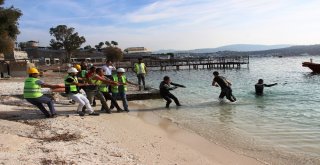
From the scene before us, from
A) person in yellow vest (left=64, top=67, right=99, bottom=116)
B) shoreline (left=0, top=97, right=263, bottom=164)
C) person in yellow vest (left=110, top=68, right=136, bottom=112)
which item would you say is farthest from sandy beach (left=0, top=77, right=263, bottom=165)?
person in yellow vest (left=110, top=68, right=136, bottom=112)

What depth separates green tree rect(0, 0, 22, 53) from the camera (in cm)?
3241

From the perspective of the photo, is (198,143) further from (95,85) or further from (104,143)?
(95,85)

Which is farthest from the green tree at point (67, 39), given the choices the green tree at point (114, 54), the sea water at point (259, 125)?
the sea water at point (259, 125)

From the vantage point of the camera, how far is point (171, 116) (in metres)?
12.2

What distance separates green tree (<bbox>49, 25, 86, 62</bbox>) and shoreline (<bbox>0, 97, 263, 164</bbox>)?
77.8 meters

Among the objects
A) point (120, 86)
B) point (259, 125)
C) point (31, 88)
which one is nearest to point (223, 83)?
point (259, 125)

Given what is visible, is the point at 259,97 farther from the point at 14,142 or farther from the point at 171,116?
the point at 14,142

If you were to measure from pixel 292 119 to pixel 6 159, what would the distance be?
9037 mm

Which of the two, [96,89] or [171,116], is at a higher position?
[96,89]

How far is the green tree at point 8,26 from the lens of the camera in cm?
3241

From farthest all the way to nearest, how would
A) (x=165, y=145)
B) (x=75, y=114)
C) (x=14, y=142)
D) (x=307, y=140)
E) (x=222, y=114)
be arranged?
(x=222, y=114) → (x=75, y=114) → (x=307, y=140) → (x=165, y=145) → (x=14, y=142)

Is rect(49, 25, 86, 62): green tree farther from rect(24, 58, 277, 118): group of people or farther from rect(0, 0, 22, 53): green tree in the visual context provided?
rect(24, 58, 277, 118): group of people

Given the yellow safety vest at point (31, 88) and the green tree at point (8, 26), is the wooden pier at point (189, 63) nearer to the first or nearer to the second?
the green tree at point (8, 26)

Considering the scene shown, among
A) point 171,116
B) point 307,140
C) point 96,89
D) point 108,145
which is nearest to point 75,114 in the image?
point 96,89
